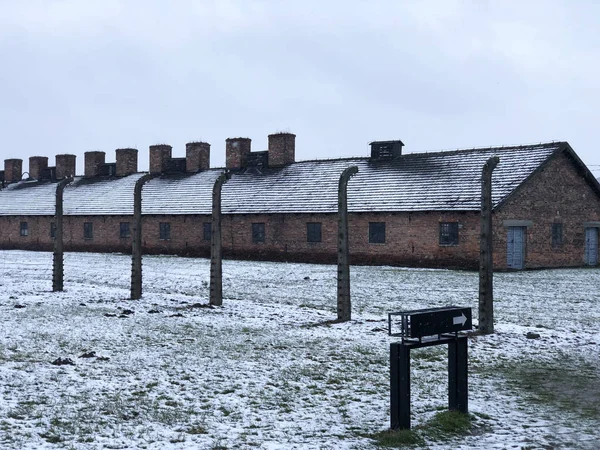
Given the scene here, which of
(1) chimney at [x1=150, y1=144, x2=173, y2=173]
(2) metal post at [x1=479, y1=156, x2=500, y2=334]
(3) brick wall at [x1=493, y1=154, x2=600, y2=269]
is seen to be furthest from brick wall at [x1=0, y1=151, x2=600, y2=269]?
(2) metal post at [x1=479, y1=156, x2=500, y2=334]

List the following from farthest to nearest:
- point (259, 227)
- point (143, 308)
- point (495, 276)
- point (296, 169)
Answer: point (296, 169) < point (259, 227) < point (495, 276) < point (143, 308)

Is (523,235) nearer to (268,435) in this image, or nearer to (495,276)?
(495,276)

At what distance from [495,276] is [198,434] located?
20855 mm

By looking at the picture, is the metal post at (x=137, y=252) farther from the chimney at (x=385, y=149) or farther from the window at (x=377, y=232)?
the chimney at (x=385, y=149)

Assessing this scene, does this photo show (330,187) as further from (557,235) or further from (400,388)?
(400,388)

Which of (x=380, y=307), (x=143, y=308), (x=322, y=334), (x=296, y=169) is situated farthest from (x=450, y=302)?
(x=296, y=169)

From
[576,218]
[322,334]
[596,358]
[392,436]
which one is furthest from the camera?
[576,218]

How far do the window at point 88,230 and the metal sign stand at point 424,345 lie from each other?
1552 inches

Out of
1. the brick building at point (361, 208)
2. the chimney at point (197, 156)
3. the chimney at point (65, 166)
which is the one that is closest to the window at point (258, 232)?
the brick building at point (361, 208)

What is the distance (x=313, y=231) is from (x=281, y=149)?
8.40 metres

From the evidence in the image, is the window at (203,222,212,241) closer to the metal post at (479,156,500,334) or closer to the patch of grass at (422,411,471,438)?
the metal post at (479,156,500,334)

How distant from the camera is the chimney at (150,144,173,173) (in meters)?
47.0

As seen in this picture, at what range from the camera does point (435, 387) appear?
29.7 ft

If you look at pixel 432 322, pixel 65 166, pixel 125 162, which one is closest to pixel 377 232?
pixel 125 162
